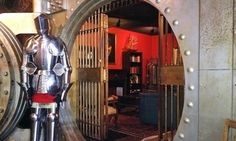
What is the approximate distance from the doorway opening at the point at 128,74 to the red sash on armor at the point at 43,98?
34.5 inches

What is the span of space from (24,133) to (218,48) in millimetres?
2595

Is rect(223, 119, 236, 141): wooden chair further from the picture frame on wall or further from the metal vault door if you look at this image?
the picture frame on wall

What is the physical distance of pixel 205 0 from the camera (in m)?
1.82

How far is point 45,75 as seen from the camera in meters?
2.80

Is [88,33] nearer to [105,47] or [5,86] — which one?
[105,47]

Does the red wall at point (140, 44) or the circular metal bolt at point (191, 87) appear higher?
the red wall at point (140, 44)

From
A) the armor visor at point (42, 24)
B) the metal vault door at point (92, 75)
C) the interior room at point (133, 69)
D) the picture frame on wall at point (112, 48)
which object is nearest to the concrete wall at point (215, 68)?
the armor visor at point (42, 24)

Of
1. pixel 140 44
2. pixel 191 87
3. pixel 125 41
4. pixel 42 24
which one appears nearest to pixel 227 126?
pixel 191 87

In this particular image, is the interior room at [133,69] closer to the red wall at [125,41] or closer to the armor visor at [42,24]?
the red wall at [125,41]

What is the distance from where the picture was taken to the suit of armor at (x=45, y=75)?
9.02 feet

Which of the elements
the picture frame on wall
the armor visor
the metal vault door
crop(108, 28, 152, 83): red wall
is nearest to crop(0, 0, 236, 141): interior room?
the metal vault door

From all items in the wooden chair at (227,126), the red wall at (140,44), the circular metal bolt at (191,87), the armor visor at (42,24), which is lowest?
the wooden chair at (227,126)

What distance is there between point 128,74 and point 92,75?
18.5ft

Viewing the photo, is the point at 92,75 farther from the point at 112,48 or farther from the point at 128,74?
the point at 128,74
